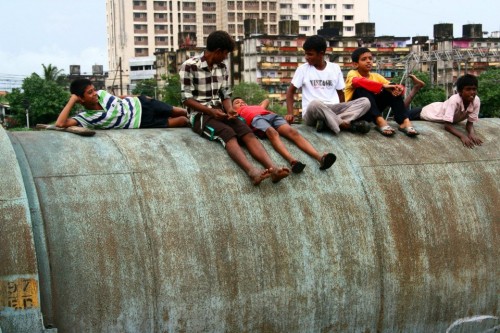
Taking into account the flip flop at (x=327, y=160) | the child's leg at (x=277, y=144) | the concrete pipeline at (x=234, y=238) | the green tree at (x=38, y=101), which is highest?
the child's leg at (x=277, y=144)

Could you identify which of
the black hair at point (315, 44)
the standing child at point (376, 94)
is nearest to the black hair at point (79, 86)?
the black hair at point (315, 44)

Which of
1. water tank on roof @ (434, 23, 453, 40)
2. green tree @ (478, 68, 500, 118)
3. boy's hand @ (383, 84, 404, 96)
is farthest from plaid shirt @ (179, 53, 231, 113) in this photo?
water tank on roof @ (434, 23, 453, 40)

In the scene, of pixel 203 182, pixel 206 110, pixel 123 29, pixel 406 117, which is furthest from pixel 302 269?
pixel 123 29

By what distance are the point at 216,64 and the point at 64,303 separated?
3181 mm

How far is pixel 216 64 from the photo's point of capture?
9.69 meters

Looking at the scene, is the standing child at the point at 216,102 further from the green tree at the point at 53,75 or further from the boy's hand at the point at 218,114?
the green tree at the point at 53,75

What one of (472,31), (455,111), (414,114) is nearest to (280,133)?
(455,111)

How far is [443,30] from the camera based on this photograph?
11381cm

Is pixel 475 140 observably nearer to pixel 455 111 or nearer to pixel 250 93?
pixel 455 111

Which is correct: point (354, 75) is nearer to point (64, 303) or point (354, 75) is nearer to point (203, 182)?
point (203, 182)

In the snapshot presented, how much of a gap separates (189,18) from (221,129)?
184m

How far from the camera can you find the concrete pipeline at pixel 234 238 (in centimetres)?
779

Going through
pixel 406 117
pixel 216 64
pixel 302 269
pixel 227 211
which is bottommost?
pixel 302 269

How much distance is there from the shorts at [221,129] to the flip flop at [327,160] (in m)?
0.79
